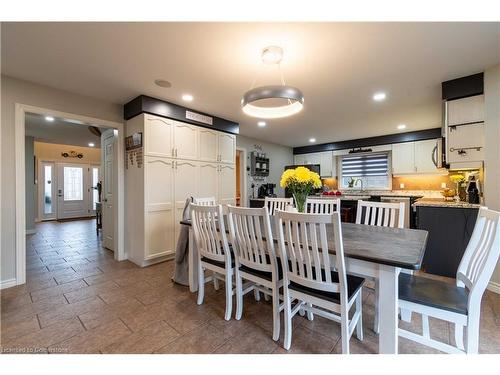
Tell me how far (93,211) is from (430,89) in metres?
9.91

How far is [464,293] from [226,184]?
11.3ft

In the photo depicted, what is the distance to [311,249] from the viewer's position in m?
1.42

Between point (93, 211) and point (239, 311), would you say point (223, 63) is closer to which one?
point (239, 311)

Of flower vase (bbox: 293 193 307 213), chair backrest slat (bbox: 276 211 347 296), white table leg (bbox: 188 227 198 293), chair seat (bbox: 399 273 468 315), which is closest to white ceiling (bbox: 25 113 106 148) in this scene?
white table leg (bbox: 188 227 198 293)

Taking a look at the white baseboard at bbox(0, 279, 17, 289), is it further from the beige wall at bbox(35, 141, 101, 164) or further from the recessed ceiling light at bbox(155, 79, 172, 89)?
the beige wall at bbox(35, 141, 101, 164)

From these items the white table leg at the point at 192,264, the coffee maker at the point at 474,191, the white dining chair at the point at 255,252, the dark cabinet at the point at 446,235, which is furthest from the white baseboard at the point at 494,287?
the white table leg at the point at 192,264

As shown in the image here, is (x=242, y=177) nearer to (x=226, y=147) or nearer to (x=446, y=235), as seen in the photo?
(x=226, y=147)

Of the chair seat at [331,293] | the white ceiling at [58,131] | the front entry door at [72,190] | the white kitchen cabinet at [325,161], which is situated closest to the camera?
the chair seat at [331,293]

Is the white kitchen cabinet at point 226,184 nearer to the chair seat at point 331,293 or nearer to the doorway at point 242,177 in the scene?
the doorway at point 242,177

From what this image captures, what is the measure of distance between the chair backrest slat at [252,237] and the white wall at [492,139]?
2544 mm

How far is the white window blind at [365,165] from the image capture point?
573cm

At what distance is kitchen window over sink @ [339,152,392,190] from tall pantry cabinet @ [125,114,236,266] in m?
4.17
